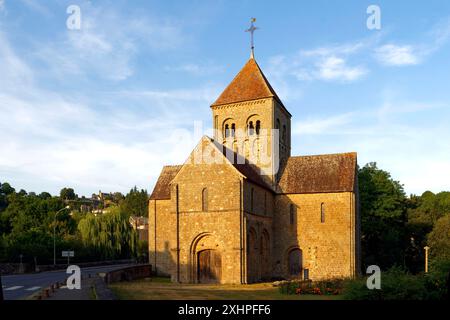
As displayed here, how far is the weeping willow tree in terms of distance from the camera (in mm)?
50281

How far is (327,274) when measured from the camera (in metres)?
35.3

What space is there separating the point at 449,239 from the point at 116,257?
115 ft

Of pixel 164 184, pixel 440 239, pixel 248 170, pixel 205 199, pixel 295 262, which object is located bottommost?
pixel 295 262

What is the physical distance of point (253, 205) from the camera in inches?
1331

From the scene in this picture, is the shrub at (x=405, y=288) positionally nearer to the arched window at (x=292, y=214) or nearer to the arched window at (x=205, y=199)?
the arched window at (x=205, y=199)

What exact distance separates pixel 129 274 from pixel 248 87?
62.7ft

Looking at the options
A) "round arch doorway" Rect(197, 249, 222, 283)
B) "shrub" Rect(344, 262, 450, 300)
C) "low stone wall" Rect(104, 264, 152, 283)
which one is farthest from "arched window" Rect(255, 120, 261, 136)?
"shrub" Rect(344, 262, 450, 300)

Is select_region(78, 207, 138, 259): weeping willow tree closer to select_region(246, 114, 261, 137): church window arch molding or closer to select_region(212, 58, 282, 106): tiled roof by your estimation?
select_region(212, 58, 282, 106): tiled roof

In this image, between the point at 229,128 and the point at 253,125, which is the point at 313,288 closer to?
the point at 253,125

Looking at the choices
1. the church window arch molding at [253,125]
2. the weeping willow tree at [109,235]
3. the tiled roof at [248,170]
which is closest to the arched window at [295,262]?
the tiled roof at [248,170]

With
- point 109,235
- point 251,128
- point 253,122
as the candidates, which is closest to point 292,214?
point 251,128

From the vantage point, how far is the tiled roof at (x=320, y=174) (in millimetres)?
36750

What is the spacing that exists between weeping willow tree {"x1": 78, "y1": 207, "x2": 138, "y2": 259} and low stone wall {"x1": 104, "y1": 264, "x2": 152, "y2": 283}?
1488 cm
